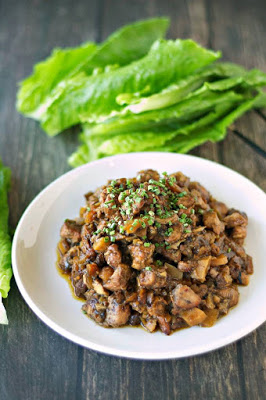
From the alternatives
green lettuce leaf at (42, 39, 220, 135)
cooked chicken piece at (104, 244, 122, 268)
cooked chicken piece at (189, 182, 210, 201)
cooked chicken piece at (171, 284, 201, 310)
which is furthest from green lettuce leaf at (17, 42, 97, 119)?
cooked chicken piece at (171, 284, 201, 310)

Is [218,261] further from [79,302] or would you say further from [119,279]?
[79,302]

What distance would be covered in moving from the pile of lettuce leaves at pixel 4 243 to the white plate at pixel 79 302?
7.4 inches

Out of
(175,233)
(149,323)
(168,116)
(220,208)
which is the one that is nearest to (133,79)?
(168,116)

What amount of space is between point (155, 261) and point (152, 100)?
7.16 feet

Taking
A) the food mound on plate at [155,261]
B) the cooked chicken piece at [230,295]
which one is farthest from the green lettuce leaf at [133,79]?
the cooked chicken piece at [230,295]

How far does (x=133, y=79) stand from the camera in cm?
550

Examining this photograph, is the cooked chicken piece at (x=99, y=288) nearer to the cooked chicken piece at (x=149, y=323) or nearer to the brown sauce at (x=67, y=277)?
the brown sauce at (x=67, y=277)

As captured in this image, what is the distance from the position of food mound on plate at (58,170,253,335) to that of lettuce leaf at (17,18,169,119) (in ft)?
8.22

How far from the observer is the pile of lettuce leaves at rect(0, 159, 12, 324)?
408cm

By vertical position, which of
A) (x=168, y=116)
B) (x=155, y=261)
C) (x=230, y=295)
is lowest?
(x=230, y=295)

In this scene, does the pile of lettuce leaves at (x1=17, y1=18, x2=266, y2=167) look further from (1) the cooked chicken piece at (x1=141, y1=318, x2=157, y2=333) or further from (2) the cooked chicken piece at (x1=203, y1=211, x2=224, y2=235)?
(1) the cooked chicken piece at (x1=141, y1=318, x2=157, y2=333)

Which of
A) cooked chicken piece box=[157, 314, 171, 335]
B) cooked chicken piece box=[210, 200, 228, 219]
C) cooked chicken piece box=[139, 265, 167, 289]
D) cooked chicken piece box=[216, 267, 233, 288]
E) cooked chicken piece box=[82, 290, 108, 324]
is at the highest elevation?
cooked chicken piece box=[210, 200, 228, 219]

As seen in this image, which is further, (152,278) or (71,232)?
(71,232)

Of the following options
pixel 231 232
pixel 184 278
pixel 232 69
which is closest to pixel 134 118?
pixel 232 69
